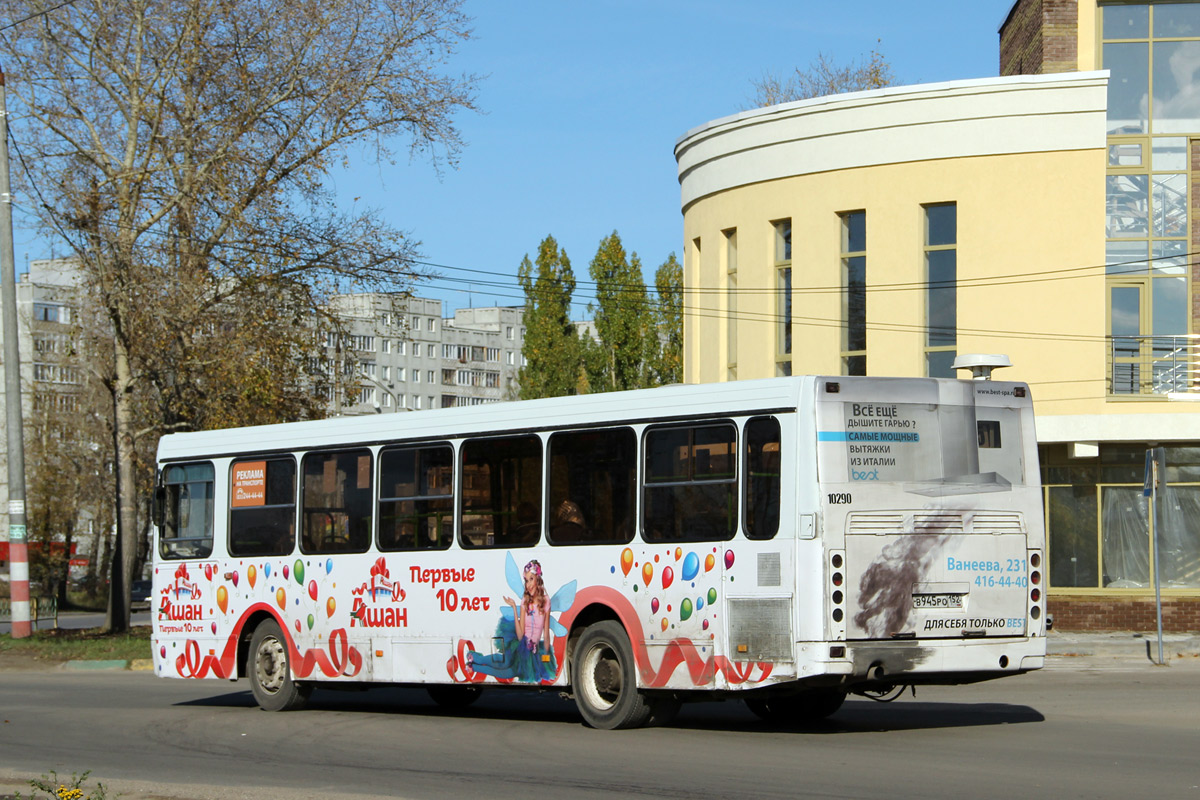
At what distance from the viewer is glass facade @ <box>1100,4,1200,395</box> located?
1038 inches

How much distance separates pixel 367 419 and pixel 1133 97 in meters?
17.5

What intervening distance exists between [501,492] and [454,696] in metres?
3.18

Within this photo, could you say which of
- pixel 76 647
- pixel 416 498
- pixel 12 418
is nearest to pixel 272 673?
pixel 416 498

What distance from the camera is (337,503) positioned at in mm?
15336

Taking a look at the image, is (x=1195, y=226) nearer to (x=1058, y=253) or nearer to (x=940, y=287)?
(x=1058, y=253)

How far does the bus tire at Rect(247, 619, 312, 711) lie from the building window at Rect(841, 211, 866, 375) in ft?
46.5

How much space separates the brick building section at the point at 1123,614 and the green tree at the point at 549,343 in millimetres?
42888

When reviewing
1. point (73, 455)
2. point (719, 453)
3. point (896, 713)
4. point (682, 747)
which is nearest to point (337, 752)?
point (682, 747)

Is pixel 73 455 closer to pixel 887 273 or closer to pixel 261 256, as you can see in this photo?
pixel 261 256

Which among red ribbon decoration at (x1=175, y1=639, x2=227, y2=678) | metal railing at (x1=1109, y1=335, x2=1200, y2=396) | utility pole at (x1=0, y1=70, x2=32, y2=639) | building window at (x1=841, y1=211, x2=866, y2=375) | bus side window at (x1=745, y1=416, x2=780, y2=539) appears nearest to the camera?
bus side window at (x1=745, y1=416, x2=780, y2=539)

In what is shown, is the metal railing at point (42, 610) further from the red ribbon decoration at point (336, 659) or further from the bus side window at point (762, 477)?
the bus side window at point (762, 477)

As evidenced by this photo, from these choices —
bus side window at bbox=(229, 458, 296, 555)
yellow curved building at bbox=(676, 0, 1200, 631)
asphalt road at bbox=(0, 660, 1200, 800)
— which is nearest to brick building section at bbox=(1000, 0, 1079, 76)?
yellow curved building at bbox=(676, 0, 1200, 631)

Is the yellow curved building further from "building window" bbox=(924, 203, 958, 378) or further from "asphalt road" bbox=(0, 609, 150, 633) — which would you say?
"asphalt road" bbox=(0, 609, 150, 633)

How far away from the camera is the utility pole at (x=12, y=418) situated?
82.8 ft
